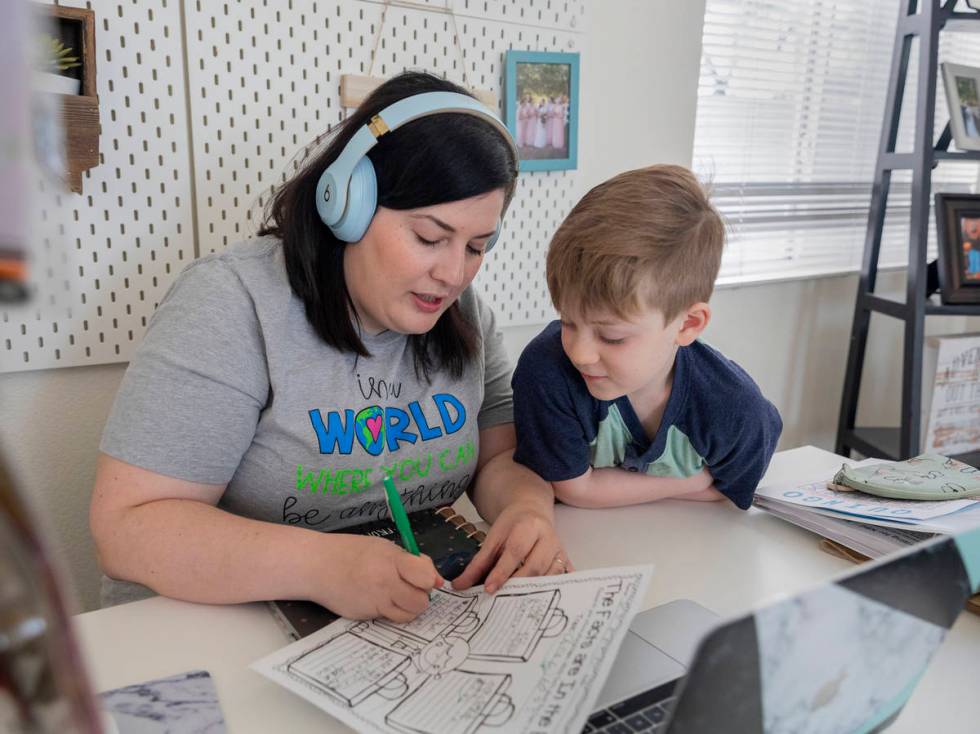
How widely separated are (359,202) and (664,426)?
0.49m

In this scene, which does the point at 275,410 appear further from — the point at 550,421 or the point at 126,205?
the point at 126,205

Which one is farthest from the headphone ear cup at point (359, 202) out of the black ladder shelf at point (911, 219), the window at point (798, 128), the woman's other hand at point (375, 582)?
the black ladder shelf at point (911, 219)

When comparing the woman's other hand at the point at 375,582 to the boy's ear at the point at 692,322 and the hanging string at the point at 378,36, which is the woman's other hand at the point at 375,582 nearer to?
the boy's ear at the point at 692,322

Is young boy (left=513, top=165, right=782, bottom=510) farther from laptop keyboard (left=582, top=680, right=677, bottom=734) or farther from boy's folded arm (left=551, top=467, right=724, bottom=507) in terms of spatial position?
laptop keyboard (left=582, top=680, right=677, bottom=734)

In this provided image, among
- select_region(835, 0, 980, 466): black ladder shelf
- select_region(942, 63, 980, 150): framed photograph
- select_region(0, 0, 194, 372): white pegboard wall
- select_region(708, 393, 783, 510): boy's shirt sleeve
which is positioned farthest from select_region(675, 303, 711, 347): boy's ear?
select_region(942, 63, 980, 150): framed photograph

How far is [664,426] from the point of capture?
3.43ft

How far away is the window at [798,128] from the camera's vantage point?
6.98 ft

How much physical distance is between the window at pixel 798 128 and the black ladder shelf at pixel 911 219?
0.21 m

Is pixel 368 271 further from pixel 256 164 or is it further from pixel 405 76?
pixel 256 164

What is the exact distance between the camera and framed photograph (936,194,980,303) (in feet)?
7.16

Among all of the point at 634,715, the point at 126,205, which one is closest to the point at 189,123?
the point at 126,205

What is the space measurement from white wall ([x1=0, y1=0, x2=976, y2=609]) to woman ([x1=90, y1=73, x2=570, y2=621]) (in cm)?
19

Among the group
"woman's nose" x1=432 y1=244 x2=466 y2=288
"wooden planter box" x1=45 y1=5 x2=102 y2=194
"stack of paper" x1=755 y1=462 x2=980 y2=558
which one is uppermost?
"wooden planter box" x1=45 y1=5 x2=102 y2=194

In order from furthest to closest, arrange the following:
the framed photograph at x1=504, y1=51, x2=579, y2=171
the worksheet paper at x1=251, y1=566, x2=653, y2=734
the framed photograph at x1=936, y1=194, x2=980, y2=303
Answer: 1. the framed photograph at x1=936, y1=194, x2=980, y2=303
2. the framed photograph at x1=504, y1=51, x2=579, y2=171
3. the worksheet paper at x1=251, y1=566, x2=653, y2=734
